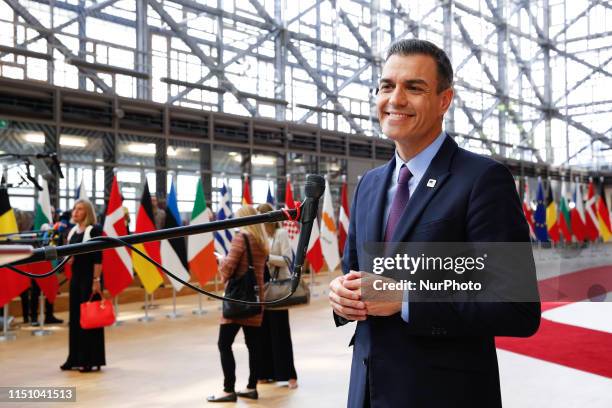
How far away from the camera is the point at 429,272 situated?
1.42 metres

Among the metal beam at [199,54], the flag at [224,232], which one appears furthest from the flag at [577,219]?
the flag at [224,232]

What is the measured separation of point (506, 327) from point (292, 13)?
1594 cm

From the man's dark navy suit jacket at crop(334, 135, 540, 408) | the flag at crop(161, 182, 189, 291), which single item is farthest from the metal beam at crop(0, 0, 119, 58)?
the man's dark navy suit jacket at crop(334, 135, 540, 408)

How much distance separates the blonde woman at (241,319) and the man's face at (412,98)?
337 centimetres

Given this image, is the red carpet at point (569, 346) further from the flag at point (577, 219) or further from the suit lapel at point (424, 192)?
the flag at point (577, 219)

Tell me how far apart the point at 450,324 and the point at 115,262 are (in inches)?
287

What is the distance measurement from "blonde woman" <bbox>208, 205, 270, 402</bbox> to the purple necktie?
3.30m

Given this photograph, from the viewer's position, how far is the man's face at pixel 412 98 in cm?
156

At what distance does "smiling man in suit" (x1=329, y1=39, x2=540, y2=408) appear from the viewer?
1.41 metres

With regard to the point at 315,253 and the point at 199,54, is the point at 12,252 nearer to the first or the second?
the point at 315,253

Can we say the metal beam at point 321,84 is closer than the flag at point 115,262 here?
No

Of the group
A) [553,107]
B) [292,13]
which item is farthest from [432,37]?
[553,107]

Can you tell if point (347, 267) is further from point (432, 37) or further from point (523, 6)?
point (523, 6)

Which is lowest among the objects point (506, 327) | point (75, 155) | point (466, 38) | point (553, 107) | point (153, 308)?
point (153, 308)
